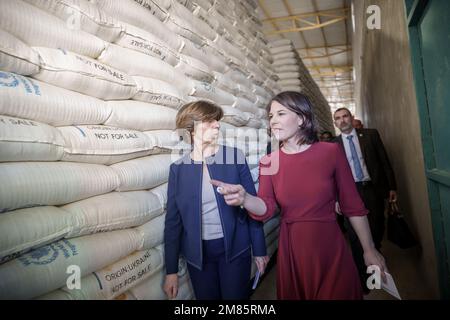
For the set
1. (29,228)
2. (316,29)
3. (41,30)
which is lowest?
(29,228)

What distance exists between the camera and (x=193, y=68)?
1.78 metres

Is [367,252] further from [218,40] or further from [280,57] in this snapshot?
[280,57]

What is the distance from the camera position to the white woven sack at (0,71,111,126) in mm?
830

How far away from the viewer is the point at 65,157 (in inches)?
38.8

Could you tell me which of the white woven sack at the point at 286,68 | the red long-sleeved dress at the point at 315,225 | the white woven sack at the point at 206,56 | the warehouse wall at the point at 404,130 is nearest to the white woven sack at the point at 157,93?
the white woven sack at the point at 206,56

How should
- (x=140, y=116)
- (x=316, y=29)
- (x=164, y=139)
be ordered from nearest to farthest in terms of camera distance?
1. (x=140, y=116)
2. (x=164, y=139)
3. (x=316, y=29)

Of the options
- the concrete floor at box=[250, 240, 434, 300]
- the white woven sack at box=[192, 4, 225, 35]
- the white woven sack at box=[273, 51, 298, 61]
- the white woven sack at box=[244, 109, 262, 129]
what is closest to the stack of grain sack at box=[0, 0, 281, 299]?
the white woven sack at box=[192, 4, 225, 35]

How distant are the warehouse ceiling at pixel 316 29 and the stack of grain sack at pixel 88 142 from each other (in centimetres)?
727

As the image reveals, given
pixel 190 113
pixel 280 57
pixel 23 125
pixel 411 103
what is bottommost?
pixel 23 125

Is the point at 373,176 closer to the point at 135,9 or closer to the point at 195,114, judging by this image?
the point at 195,114

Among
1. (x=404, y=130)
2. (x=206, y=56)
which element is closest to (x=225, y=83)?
(x=206, y=56)

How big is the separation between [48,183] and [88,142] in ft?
0.77
